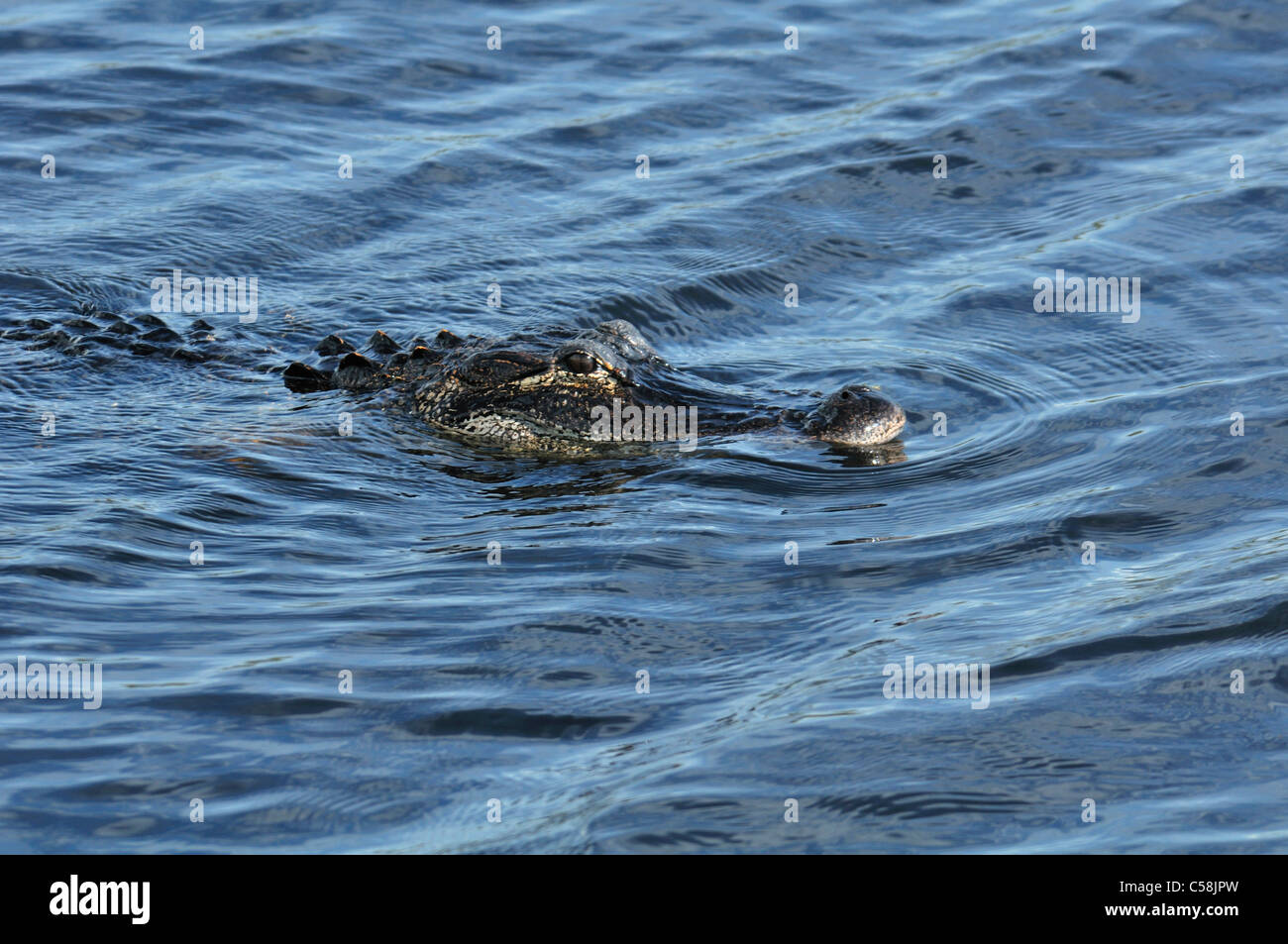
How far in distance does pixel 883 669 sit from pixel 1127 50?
10.7 m

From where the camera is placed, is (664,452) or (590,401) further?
(590,401)

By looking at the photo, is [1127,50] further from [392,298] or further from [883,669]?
[883,669]

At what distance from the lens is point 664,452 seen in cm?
820

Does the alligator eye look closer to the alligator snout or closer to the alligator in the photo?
the alligator

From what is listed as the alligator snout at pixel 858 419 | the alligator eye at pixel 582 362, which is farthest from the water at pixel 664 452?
the alligator eye at pixel 582 362

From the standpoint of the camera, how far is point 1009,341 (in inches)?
385

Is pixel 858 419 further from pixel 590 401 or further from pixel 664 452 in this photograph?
pixel 590 401

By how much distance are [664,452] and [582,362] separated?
705 mm

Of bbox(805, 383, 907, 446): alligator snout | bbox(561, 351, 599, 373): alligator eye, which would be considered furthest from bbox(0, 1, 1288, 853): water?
bbox(561, 351, 599, 373): alligator eye

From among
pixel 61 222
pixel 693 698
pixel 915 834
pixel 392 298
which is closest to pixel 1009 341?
pixel 392 298

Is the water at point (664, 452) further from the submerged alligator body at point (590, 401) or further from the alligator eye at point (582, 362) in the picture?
the alligator eye at point (582, 362)

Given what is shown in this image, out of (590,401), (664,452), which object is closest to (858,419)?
(664,452)

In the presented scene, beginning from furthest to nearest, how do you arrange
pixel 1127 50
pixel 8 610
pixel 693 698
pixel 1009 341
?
pixel 1127 50
pixel 1009 341
pixel 8 610
pixel 693 698

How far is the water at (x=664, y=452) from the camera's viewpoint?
5.09 metres
